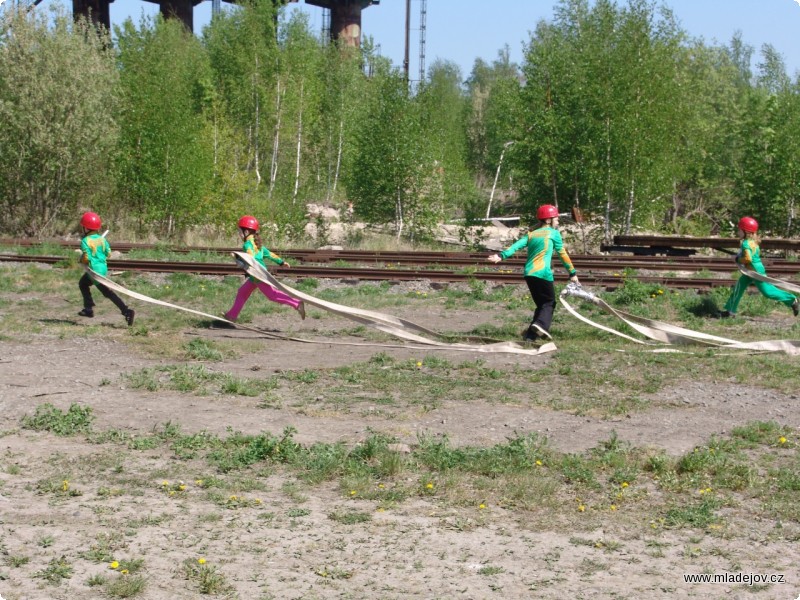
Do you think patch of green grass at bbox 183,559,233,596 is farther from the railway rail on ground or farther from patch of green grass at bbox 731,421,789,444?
the railway rail on ground

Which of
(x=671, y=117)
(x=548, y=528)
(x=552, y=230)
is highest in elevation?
(x=671, y=117)

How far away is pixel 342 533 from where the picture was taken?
6000 millimetres

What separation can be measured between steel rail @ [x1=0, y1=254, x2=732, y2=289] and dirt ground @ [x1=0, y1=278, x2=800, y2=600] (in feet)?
24.9

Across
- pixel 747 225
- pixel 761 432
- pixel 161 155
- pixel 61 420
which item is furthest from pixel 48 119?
pixel 761 432

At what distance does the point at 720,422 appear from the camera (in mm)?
8453

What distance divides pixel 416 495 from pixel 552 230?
602cm

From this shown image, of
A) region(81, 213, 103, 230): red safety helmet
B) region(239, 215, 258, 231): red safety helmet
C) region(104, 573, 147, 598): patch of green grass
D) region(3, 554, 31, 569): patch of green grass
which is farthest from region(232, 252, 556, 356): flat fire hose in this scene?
region(104, 573, 147, 598): patch of green grass

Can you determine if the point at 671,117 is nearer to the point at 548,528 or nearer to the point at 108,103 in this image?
the point at 108,103

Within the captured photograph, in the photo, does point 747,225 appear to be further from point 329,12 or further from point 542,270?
point 329,12

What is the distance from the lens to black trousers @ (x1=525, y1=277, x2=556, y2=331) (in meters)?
11.8

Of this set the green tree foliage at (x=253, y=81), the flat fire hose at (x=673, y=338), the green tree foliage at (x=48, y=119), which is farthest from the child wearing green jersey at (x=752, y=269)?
the green tree foliage at (x=253, y=81)

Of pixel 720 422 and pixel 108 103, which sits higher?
pixel 108 103

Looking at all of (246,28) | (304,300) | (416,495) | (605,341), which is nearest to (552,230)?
(605,341)

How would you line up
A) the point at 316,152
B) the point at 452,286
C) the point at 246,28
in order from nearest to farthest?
the point at 452,286, the point at 246,28, the point at 316,152
